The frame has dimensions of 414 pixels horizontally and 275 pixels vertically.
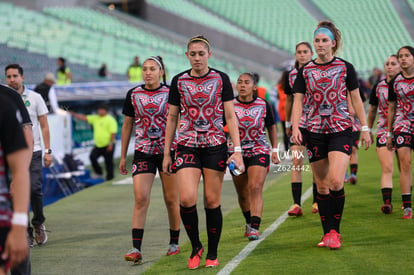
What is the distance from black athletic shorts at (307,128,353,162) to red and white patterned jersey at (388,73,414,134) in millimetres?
1906

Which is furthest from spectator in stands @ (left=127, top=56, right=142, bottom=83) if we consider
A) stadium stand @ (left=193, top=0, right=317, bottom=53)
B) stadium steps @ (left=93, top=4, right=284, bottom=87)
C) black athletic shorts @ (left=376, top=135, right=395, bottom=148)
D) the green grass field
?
stadium stand @ (left=193, top=0, right=317, bottom=53)

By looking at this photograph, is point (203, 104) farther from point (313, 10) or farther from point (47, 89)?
point (313, 10)

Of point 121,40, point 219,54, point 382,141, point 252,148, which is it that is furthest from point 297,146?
point 219,54

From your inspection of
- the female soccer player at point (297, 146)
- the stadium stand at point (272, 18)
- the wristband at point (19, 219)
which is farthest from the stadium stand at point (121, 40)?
the wristband at point (19, 219)

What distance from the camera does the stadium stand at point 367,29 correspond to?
1751 inches

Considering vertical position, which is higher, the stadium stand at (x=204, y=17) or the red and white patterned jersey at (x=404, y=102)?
the stadium stand at (x=204, y=17)

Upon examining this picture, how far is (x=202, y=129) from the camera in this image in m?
7.40

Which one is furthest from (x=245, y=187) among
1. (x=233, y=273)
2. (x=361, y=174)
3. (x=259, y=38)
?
(x=259, y=38)

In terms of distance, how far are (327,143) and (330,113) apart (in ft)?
1.04

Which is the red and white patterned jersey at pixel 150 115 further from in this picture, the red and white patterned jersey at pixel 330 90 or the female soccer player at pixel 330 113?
the red and white patterned jersey at pixel 330 90

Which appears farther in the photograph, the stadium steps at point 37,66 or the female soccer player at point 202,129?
the stadium steps at point 37,66

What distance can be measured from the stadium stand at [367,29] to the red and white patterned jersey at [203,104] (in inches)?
1408

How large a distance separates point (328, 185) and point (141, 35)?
3509 cm

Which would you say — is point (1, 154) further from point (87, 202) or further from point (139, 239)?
point (87, 202)
